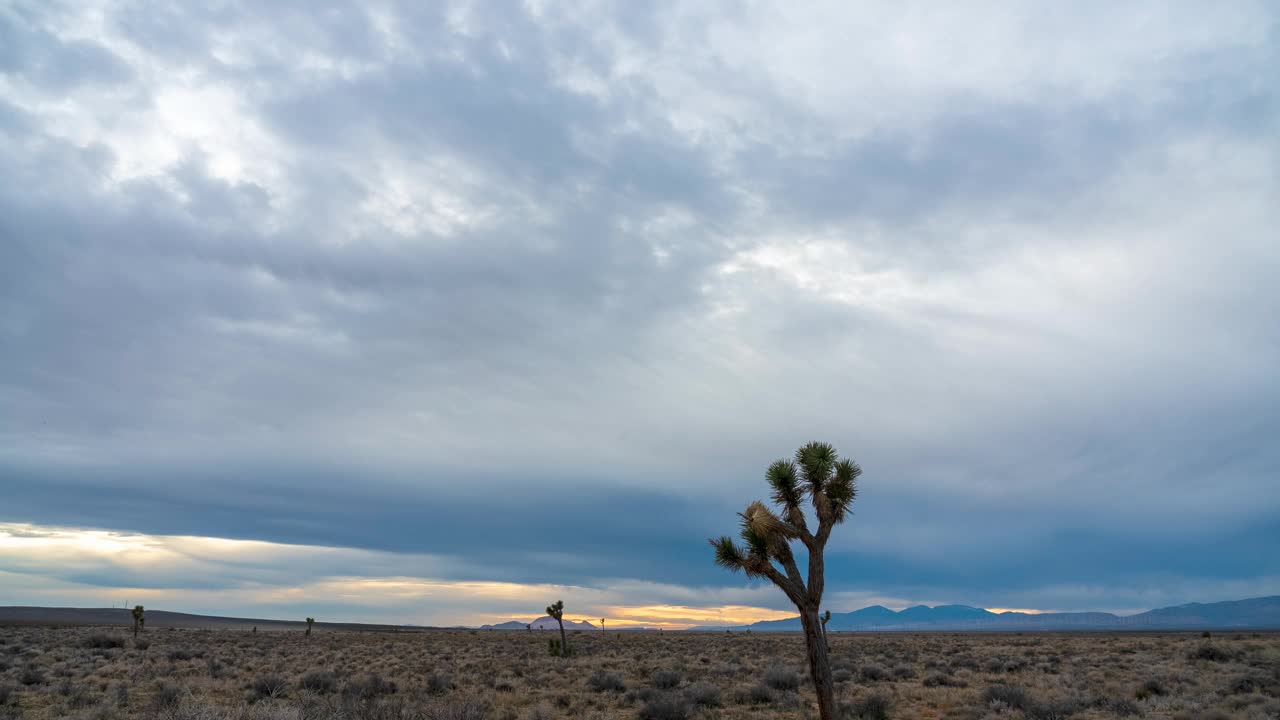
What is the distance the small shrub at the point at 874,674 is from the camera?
32.6 metres

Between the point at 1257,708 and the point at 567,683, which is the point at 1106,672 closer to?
the point at 1257,708

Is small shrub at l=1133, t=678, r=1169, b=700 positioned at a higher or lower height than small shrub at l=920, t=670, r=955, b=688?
higher

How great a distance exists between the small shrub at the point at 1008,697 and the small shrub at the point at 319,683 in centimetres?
2277

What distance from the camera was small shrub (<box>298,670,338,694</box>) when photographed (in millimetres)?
Result: 27244

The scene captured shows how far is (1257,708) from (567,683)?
936 inches

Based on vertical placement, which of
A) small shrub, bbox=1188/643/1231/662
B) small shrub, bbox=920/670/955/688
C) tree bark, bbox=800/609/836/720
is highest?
tree bark, bbox=800/609/836/720

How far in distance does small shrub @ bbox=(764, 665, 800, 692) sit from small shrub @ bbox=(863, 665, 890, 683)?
209 inches

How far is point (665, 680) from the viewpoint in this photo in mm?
29344

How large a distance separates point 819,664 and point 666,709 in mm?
6249

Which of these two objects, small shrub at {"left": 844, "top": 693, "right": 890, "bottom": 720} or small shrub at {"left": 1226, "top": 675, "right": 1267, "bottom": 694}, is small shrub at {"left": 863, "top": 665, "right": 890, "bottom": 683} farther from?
small shrub at {"left": 1226, "top": 675, "right": 1267, "bottom": 694}

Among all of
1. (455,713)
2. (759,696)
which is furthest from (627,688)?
(455,713)

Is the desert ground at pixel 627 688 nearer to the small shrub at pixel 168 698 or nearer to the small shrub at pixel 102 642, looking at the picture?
the small shrub at pixel 168 698

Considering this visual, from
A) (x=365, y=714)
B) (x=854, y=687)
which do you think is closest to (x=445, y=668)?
(x=854, y=687)

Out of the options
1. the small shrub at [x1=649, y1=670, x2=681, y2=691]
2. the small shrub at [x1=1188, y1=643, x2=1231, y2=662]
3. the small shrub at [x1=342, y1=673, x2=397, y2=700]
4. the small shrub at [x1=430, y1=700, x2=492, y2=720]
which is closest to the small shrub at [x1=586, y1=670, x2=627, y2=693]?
the small shrub at [x1=649, y1=670, x2=681, y2=691]
